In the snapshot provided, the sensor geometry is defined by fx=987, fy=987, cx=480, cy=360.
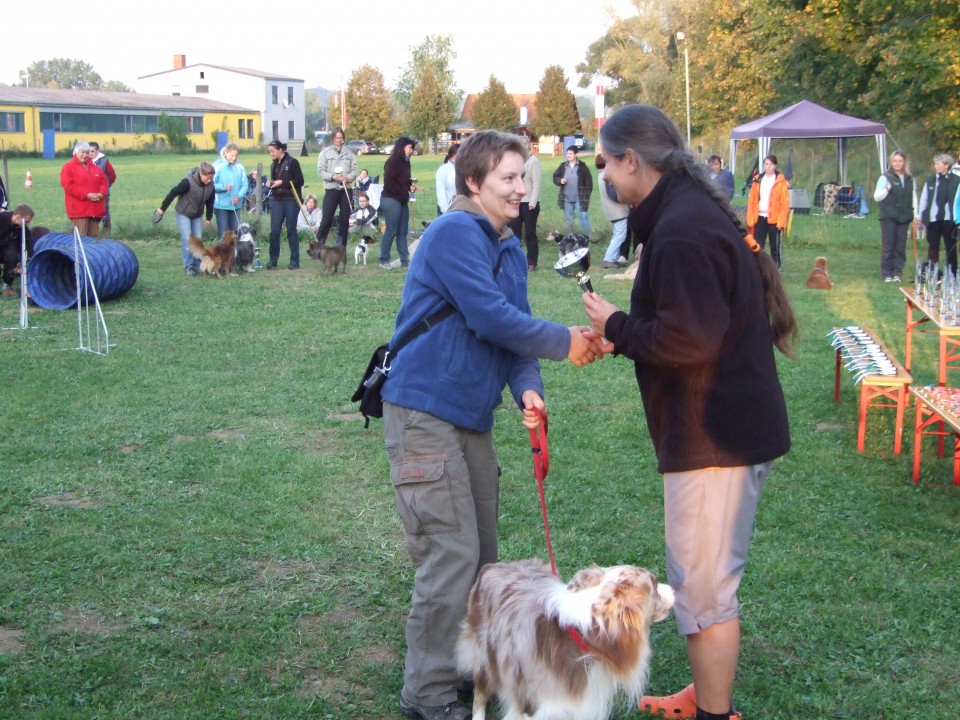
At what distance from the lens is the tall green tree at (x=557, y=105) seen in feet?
268

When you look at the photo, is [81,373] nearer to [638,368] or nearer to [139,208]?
[638,368]

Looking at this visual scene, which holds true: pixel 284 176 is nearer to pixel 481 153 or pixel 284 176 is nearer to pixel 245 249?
pixel 245 249

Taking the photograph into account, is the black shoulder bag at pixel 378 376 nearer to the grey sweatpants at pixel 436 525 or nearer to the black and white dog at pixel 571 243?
the grey sweatpants at pixel 436 525

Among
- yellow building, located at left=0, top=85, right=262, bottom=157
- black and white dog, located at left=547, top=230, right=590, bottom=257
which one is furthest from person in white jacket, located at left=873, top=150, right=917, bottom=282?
yellow building, located at left=0, top=85, right=262, bottom=157

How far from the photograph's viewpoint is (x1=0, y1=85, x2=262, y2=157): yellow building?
74.7 meters

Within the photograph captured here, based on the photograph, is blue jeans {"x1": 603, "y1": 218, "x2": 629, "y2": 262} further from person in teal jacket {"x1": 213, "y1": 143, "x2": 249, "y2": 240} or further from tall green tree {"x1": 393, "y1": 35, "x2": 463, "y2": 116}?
tall green tree {"x1": 393, "y1": 35, "x2": 463, "y2": 116}

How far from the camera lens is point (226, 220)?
16.7m

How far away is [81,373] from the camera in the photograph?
9.05 metres

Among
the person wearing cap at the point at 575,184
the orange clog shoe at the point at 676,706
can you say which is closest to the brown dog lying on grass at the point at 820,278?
the person wearing cap at the point at 575,184

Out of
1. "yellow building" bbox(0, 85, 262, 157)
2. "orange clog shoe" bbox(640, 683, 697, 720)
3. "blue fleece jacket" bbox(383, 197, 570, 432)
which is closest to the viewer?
"blue fleece jacket" bbox(383, 197, 570, 432)

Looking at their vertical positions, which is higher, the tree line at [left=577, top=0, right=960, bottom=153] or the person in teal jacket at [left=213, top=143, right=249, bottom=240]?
the tree line at [left=577, top=0, right=960, bottom=153]

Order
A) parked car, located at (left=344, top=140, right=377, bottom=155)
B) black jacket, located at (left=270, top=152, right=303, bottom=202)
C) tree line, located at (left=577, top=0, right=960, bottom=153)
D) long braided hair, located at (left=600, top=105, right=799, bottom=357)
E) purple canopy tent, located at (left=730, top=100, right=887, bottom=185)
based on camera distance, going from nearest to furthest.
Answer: long braided hair, located at (left=600, top=105, right=799, bottom=357) < black jacket, located at (left=270, top=152, right=303, bottom=202) < tree line, located at (left=577, top=0, right=960, bottom=153) < purple canopy tent, located at (left=730, top=100, right=887, bottom=185) < parked car, located at (left=344, top=140, right=377, bottom=155)

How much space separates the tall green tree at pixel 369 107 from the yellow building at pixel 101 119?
11.0m

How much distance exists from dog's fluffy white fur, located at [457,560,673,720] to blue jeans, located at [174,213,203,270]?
44.1ft
